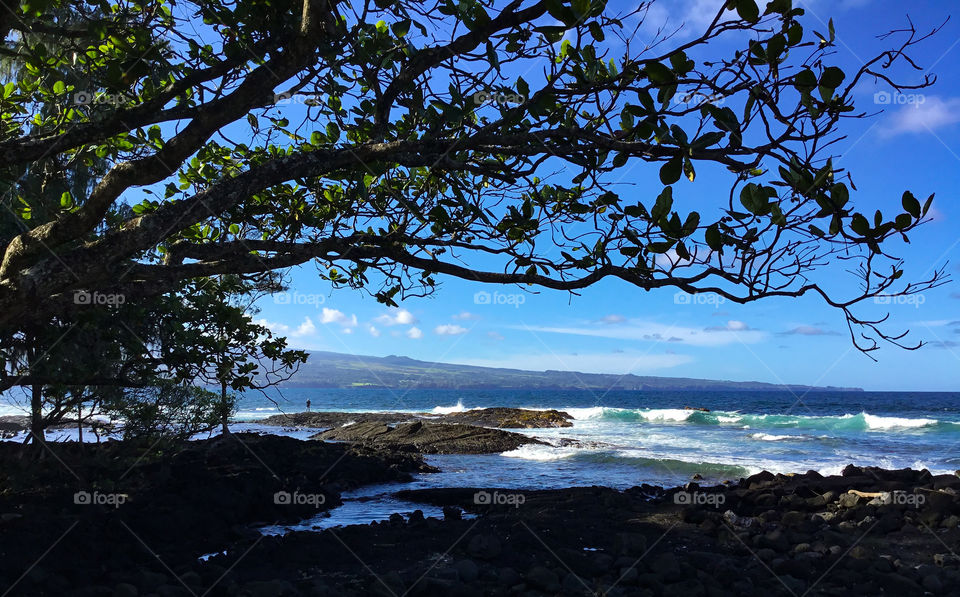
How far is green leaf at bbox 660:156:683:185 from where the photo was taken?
126 inches

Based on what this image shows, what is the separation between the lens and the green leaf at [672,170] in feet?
10.5

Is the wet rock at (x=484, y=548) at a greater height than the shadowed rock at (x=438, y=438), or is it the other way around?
the wet rock at (x=484, y=548)

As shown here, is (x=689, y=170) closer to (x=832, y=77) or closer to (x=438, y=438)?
(x=832, y=77)

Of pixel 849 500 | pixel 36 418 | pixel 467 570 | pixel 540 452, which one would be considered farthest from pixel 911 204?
pixel 540 452

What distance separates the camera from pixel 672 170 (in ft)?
10.5

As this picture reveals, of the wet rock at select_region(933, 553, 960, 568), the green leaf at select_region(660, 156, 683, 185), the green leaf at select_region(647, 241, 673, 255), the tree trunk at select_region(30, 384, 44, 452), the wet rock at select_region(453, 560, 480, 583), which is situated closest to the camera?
the green leaf at select_region(660, 156, 683, 185)

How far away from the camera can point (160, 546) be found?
6508 millimetres

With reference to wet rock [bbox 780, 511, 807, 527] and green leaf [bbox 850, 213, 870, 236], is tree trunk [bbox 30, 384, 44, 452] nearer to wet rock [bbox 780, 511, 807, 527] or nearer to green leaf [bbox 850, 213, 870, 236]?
green leaf [bbox 850, 213, 870, 236]

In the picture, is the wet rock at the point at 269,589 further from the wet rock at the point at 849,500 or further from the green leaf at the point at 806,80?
the wet rock at the point at 849,500

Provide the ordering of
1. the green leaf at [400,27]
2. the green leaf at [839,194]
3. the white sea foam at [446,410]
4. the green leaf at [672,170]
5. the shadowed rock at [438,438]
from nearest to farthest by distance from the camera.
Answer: the green leaf at [839,194] < the green leaf at [672,170] < the green leaf at [400,27] < the shadowed rock at [438,438] < the white sea foam at [446,410]

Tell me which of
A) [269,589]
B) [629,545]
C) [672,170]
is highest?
[672,170]

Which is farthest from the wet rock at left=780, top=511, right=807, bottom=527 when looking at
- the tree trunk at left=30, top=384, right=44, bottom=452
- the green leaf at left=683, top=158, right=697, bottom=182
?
the tree trunk at left=30, top=384, right=44, bottom=452

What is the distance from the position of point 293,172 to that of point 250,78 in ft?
Result: 2.22

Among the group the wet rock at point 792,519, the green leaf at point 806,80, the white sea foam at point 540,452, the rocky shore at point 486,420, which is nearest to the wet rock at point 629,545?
the wet rock at point 792,519
